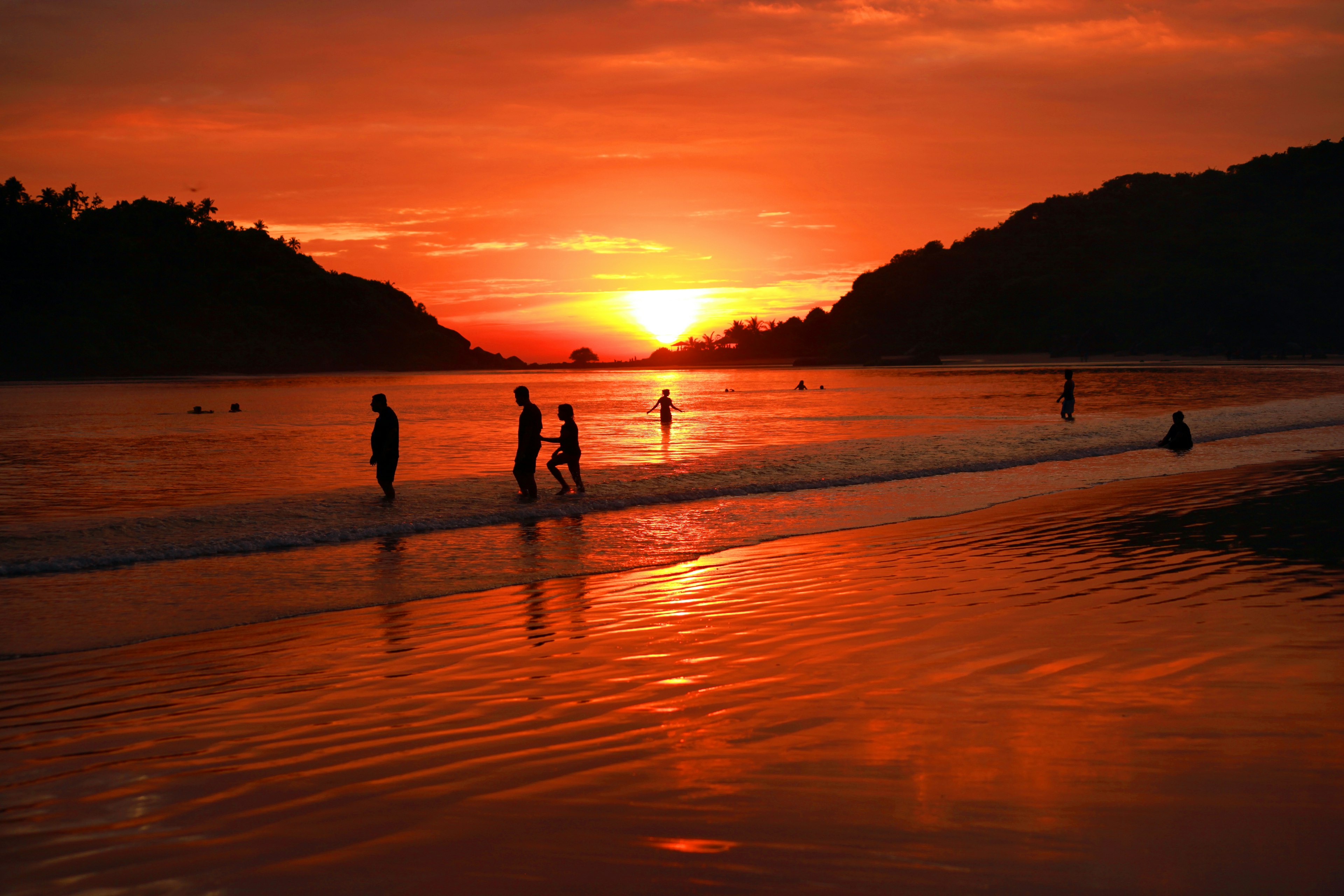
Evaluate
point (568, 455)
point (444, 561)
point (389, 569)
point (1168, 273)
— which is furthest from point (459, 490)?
point (1168, 273)

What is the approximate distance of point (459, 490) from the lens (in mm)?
18906

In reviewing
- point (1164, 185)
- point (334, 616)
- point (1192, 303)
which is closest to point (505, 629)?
point (334, 616)

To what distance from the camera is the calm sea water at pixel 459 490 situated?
10688mm

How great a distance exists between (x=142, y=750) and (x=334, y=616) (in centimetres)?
379

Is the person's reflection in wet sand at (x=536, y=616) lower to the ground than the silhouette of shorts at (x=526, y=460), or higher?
lower

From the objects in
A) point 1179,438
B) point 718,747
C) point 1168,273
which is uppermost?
point 1168,273

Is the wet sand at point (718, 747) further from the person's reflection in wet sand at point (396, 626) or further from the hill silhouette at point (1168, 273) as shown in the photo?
the hill silhouette at point (1168, 273)

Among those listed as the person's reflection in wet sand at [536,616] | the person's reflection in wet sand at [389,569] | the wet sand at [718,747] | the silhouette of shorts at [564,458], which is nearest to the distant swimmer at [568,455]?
the silhouette of shorts at [564,458]

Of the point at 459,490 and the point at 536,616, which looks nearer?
the point at 536,616

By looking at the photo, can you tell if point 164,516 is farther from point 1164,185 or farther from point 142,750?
point 1164,185

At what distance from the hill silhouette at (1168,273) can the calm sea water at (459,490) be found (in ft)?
311

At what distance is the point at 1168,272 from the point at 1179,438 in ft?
473

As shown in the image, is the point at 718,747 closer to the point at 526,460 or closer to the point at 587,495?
the point at 526,460

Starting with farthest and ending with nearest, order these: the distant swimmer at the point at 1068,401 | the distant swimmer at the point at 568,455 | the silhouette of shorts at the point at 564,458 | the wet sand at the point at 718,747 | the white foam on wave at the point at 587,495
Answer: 1. the distant swimmer at the point at 1068,401
2. the silhouette of shorts at the point at 564,458
3. the distant swimmer at the point at 568,455
4. the white foam on wave at the point at 587,495
5. the wet sand at the point at 718,747
